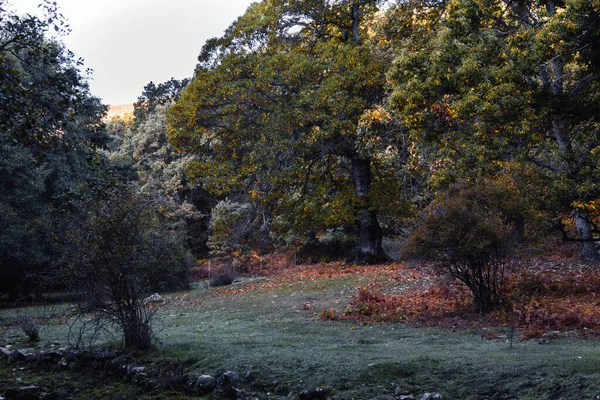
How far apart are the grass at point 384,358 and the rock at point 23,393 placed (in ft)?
4.28

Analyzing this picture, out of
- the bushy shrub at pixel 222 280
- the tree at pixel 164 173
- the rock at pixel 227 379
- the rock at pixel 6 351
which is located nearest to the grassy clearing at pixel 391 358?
the rock at pixel 227 379

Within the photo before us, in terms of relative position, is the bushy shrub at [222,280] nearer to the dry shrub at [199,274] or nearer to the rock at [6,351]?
the dry shrub at [199,274]

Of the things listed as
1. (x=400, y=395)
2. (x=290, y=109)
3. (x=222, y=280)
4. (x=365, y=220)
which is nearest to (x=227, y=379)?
(x=400, y=395)

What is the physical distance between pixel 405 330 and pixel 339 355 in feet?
10.0

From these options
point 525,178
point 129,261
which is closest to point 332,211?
point 525,178

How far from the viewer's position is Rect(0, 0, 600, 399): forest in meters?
7.96

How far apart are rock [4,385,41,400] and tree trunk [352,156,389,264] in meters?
16.6

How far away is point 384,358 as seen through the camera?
6.57 m

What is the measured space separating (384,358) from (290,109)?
48.0 feet

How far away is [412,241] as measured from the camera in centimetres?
1010

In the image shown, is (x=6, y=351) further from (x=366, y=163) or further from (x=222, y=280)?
(x=222, y=280)

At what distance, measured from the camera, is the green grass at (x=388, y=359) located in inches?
203

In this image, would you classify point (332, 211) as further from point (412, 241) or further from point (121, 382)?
point (121, 382)

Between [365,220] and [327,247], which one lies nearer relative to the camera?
[365,220]
